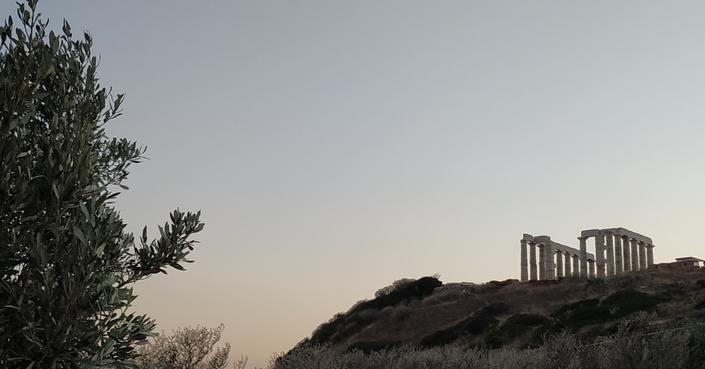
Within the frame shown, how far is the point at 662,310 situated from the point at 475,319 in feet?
39.9

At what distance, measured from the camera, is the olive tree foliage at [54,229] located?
8234mm

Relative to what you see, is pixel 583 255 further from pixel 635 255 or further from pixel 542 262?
pixel 635 255

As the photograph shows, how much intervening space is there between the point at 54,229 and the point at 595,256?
196ft

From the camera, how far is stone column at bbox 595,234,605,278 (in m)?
58.8

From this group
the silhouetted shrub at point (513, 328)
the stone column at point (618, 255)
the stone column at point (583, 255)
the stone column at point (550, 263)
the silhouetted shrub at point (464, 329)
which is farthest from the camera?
the stone column at point (550, 263)

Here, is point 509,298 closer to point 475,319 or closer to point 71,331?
point 475,319

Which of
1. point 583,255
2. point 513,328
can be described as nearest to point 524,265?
point 583,255

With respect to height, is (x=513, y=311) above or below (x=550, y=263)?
below

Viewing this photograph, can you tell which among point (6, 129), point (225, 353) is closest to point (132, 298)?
point (6, 129)


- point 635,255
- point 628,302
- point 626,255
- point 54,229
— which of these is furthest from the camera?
point 635,255

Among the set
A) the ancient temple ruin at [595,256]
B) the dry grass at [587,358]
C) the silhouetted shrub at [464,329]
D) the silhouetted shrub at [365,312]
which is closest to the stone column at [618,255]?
the ancient temple ruin at [595,256]

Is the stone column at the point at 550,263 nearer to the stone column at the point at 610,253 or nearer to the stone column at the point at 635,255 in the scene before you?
the stone column at the point at 610,253

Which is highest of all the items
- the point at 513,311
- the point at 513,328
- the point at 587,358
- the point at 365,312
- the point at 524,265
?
the point at 524,265

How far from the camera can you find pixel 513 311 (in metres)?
47.1
